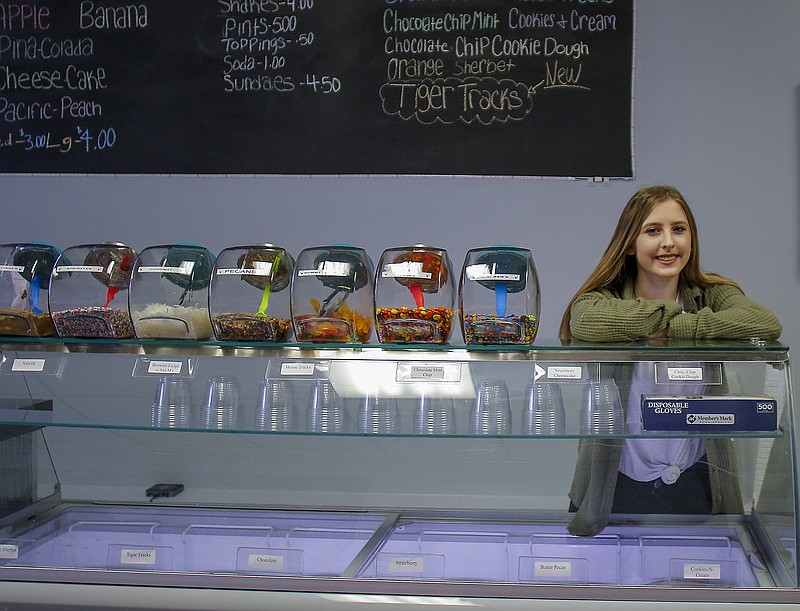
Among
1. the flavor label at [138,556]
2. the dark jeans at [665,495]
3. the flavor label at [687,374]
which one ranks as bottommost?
the flavor label at [138,556]

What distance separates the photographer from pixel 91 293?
57.9 inches

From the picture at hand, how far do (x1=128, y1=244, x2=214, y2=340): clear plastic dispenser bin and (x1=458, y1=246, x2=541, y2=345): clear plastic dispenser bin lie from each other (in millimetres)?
489

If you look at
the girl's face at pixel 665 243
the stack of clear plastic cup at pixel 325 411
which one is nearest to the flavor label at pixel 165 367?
the stack of clear plastic cup at pixel 325 411

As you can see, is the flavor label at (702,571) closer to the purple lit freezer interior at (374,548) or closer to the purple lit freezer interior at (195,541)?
the purple lit freezer interior at (374,548)

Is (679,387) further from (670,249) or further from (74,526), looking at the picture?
(74,526)

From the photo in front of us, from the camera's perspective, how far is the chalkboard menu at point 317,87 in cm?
276

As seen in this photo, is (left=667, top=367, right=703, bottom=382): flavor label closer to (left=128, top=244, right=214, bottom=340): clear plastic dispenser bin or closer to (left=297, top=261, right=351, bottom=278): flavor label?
(left=297, top=261, right=351, bottom=278): flavor label


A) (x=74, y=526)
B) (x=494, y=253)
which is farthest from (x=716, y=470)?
(x=74, y=526)

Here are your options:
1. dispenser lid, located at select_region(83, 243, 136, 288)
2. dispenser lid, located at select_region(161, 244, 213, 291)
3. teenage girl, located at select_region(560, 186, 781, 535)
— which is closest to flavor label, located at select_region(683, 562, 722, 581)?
teenage girl, located at select_region(560, 186, 781, 535)

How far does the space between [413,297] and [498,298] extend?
16 cm

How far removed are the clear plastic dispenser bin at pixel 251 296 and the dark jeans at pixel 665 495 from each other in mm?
657

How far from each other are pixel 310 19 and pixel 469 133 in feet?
2.42

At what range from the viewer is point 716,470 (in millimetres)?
1378

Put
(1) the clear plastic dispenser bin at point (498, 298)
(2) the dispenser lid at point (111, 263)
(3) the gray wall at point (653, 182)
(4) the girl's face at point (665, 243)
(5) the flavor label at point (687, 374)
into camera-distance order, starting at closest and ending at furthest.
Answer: (5) the flavor label at point (687, 374) → (1) the clear plastic dispenser bin at point (498, 298) → (2) the dispenser lid at point (111, 263) → (4) the girl's face at point (665, 243) → (3) the gray wall at point (653, 182)
